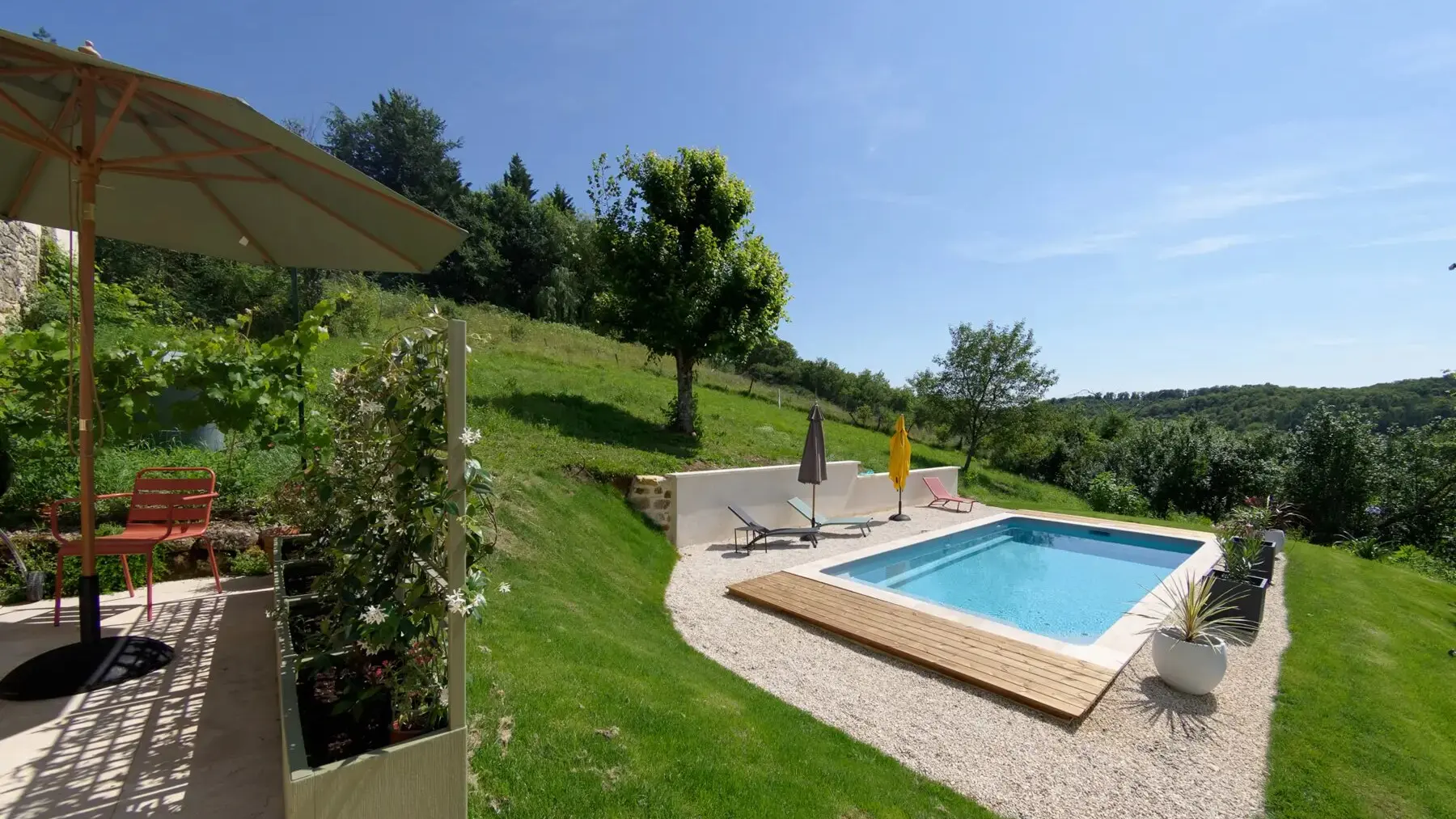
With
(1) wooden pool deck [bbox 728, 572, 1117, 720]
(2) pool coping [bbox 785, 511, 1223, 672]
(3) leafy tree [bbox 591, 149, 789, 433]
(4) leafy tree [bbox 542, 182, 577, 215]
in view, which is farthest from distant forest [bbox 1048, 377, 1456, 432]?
(4) leafy tree [bbox 542, 182, 577, 215]

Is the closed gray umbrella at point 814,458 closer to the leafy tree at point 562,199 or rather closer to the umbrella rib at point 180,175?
the umbrella rib at point 180,175

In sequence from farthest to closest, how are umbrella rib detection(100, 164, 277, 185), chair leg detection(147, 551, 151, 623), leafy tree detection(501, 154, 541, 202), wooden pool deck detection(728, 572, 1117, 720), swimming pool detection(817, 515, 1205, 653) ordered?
leafy tree detection(501, 154, 541, 202) → swimming pool detection(817, 515, 1205, 653) → wooden pool deck detection(728, 572, 1117, 720) → chair leg detection(147, 551, 151, 623) → umbrella rib detection(100, 164, 277, 185)

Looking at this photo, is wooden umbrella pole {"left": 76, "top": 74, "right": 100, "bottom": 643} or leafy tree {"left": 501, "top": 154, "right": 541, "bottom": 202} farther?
leafy tree {"left": 501, "top": 154, "right": 541, "bottom": 202}

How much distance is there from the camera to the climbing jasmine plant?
6.11 feet

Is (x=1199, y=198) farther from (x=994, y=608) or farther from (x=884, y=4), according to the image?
(x=994, y=608)

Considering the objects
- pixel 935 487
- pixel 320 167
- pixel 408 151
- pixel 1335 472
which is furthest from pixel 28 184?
pixel 408 151

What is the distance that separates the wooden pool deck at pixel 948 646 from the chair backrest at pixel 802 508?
10.3 feet

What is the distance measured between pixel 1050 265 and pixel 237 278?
22.5 meters

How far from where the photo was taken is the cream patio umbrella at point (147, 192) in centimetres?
206

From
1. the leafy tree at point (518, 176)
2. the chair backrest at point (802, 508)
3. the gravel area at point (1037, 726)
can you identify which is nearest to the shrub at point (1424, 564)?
the gravel area at point (1037, 726)

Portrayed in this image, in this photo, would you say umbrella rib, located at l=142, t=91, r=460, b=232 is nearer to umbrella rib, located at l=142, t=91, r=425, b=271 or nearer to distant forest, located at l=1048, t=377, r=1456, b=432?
umbrella rib, located at l=142, t=91, r=425, b=271

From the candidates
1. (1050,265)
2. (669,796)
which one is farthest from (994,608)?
(1050,265)

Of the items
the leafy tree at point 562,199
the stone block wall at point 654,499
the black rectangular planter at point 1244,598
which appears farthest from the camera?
the leafy tree at point 562,199

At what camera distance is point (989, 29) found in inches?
320
